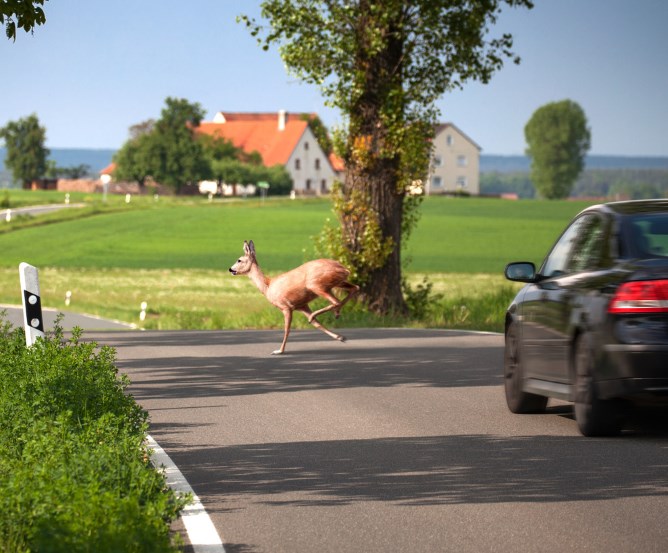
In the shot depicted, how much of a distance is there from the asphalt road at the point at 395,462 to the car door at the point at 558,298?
51cm

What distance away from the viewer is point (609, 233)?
1117cm

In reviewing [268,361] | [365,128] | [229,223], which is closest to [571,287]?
[268,361]

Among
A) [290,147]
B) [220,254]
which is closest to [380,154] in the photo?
[220,254]

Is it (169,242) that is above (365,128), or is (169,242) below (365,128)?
below

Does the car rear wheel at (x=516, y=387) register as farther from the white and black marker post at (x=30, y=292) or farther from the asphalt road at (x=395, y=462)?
the white and black marker post at (x=30, y=292)

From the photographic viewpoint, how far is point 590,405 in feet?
35.6

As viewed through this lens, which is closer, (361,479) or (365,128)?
(361,479)

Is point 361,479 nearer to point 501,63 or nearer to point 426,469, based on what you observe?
point 426,469

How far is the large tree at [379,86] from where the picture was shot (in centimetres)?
2617

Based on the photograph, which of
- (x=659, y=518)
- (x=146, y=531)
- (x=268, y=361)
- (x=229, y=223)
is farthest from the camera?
(x=229, y=223)

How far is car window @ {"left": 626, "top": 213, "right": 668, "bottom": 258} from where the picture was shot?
35.3ft

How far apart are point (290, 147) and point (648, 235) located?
531 ft

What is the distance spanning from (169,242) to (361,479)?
7395cm

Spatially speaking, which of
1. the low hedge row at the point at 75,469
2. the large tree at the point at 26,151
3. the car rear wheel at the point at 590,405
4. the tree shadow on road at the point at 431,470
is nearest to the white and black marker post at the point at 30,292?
the low hedge row at the point at 75,469
